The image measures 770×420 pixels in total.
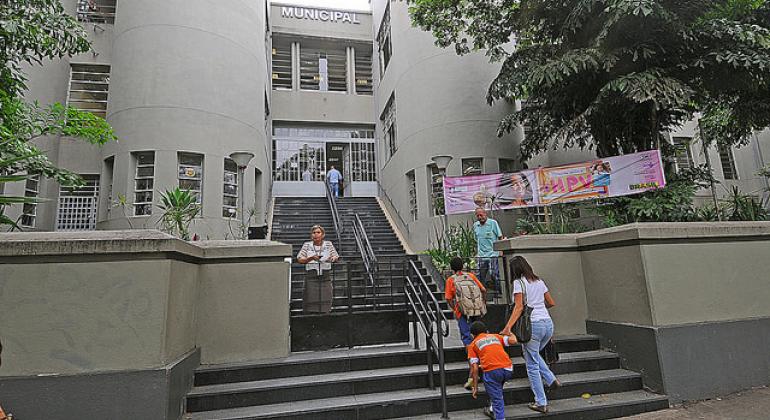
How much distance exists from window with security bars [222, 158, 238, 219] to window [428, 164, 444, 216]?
5826 mm

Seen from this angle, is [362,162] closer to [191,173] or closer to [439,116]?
[439,116]

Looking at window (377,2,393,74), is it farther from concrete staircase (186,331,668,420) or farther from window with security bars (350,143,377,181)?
concrete staircase (186,331,668,420)

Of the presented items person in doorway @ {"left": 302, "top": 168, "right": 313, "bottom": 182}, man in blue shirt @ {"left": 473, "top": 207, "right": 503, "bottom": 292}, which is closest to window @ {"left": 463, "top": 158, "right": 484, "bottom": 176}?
man in blue shirt @ {"left": 473, "top": 207, "right": 503, "bottom": 292}

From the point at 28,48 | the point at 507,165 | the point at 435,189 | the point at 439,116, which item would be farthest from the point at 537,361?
the point at 439,116

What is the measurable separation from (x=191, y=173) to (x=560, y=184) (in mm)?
9469

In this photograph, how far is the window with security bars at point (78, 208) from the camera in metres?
11.6

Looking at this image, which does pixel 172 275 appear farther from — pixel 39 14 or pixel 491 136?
pixel 491 136

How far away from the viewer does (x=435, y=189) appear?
12.7 meters

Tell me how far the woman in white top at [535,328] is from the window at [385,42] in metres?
13.3

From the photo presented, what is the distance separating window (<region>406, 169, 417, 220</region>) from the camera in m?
13.5

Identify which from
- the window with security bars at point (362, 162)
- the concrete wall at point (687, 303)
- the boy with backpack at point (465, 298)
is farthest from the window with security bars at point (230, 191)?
the concrete wall at point (687, 303)

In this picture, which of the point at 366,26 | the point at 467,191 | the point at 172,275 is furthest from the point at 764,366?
the point at 366,26

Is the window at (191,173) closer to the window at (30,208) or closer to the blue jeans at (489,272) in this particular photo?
the window at (30,208)

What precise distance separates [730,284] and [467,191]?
17.5 ft
